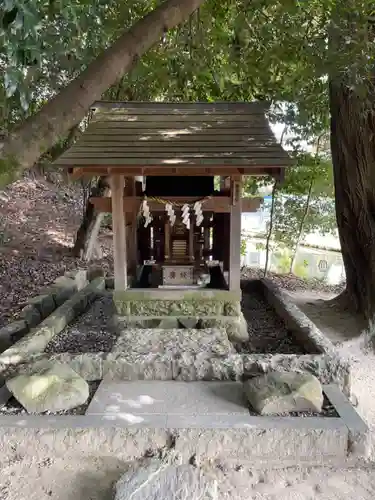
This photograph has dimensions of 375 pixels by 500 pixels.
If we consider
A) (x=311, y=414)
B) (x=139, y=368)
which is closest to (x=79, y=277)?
(x=139, y=368)

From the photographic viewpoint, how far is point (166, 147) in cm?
488

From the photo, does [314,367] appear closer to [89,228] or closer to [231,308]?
[231,308]

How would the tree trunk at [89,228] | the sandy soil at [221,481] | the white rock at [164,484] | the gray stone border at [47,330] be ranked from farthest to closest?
the tree trunk at [89,228], the gray stone border at [47,330], the sandy soil at [221,481], the white rock at [164,484]

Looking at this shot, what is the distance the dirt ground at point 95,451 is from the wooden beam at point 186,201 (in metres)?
2.25

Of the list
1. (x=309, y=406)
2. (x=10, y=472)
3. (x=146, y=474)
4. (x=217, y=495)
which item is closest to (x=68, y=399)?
(x=10, y=472)

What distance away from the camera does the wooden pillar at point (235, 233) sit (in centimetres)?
508

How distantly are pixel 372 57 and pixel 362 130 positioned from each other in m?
0.94

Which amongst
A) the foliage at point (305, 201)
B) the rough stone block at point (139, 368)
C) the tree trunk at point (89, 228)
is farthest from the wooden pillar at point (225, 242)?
the foliage at point (305, 201)

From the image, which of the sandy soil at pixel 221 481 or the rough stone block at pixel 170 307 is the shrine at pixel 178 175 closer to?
the rough stone block at pixel 170 307

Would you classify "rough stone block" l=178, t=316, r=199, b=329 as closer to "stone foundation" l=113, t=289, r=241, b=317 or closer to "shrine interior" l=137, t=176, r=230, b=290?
"stone foundation" l=113, t=289, r=241, b=317

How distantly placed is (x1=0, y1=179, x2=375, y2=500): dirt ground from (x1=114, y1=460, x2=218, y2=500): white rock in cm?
19

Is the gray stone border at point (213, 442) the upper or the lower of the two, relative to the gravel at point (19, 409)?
lower

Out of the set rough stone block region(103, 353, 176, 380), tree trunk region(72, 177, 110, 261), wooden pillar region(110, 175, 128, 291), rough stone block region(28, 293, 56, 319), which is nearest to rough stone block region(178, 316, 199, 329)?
wooden pillar region(110, 175, 128, 291)

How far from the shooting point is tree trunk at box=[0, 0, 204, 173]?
3.03 meters
